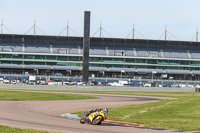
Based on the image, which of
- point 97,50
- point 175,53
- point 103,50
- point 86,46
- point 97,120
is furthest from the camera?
point 175,53

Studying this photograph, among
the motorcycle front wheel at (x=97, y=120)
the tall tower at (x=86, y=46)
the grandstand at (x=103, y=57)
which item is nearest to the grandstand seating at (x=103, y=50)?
the grandstand at (x=103, y=57)

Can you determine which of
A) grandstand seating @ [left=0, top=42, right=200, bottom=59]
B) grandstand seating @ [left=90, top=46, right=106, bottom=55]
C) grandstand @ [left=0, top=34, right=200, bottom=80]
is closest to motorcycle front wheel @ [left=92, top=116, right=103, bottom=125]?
grandstand @ [left=0, top=34, right=200, bottom=80]

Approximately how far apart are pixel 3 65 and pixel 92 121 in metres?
127

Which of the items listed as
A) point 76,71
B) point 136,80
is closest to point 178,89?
point 136,80

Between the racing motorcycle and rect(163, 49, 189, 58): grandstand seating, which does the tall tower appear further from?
the racing motorcycle

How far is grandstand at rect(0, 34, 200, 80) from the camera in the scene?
14925 cm

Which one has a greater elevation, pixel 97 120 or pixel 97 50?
pixel 97 50

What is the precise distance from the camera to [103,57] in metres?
152

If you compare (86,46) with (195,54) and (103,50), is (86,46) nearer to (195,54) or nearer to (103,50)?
(103,50)

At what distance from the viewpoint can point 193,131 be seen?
23703mm

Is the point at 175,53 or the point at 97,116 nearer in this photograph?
the point at 97,116

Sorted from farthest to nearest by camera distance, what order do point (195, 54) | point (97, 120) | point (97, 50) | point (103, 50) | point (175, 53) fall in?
point (195, 54) < point (175, 53) < point (103, 50) < point (97, 50) < point (97, 120)

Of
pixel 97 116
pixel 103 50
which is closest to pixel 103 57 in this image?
pixel 103 50

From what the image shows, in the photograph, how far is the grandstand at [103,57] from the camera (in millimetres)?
149250
